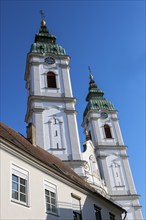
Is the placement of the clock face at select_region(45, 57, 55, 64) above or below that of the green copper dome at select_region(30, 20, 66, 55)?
below

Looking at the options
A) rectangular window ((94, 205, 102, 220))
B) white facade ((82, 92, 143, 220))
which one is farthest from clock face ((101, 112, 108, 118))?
rectangular window ((94, 205, 102, 220))

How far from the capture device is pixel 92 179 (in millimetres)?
33688

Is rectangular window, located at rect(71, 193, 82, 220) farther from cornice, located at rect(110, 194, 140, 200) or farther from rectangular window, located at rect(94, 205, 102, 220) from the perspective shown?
cornice, located at rect(110, 194, 140, 200)

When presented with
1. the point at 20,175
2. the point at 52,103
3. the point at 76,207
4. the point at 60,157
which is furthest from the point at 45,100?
the point at 20,175

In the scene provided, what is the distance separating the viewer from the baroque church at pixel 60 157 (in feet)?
40.8

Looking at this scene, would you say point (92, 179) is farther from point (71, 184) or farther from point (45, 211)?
point (45, 211)

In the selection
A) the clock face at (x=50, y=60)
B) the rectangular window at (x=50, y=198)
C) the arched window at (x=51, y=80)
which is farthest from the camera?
the clock face at (x=50, y=60)

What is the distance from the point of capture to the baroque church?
12.4 m

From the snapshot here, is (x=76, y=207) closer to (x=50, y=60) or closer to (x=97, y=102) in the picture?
(x=50, y=60)

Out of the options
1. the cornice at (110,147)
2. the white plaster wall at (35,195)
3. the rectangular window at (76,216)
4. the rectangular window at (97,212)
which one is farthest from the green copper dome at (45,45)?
the rectangular window at (76,216)

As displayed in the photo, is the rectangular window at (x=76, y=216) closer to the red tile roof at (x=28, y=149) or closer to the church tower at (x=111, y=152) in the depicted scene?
the red tile roof at (x=28, y=149)

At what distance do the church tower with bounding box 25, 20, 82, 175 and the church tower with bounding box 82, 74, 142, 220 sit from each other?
8.16 meters

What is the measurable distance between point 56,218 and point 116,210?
25.0ft

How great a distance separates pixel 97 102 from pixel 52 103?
1553 cm
